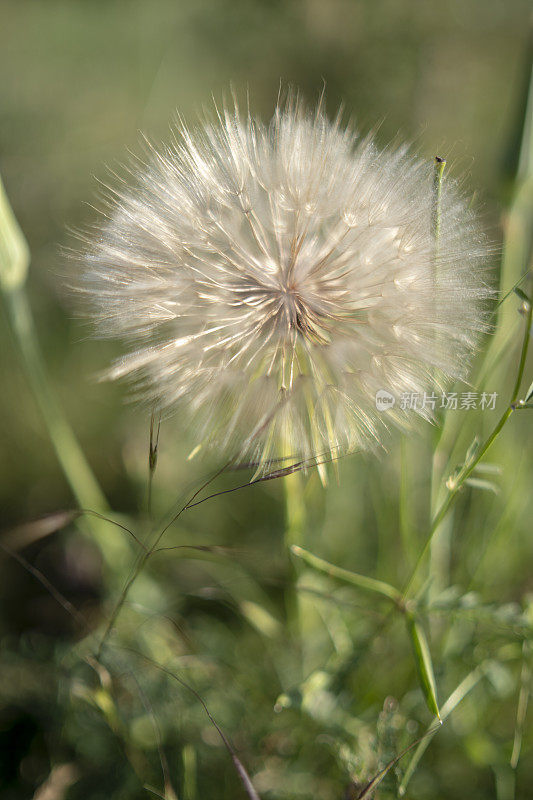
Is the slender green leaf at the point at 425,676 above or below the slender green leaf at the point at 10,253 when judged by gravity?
below

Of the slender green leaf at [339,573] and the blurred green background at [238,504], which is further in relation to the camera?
the blurred green background at [238,504]

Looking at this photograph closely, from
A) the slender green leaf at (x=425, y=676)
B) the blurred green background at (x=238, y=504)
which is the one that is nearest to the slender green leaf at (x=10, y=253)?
the blurred green background at (x=238, y=504)

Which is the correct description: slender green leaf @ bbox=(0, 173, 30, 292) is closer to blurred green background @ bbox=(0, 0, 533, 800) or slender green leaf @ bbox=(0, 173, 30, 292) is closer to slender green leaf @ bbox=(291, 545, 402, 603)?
blurred green background @ bbox=(0, 0, 533, 800)

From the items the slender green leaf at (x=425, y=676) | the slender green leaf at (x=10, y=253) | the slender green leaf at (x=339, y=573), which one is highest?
the slender green leaf at (x=10, y=253)

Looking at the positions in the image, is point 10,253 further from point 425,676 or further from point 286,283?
point 425,676

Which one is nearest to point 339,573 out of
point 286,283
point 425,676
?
point 425,676

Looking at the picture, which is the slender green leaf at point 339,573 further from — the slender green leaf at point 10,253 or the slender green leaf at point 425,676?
the slender green leaf at point 10,253
